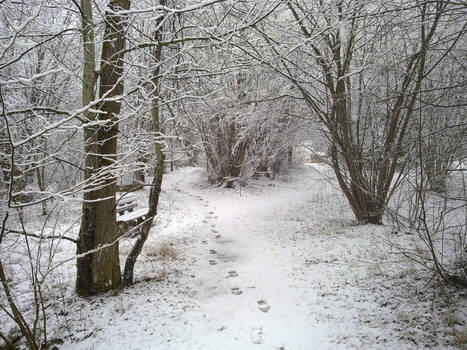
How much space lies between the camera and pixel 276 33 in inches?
200

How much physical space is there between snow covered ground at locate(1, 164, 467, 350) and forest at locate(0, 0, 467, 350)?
0.07 feet

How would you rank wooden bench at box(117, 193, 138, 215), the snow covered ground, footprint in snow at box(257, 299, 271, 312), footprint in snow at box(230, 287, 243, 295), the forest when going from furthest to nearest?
wooden bench at box(117, 193, 138, 215)
footprint in snow at box(230, 287, 243, 295)
footprint in snow at box(257, 299, 271, 312)
the snow covered ground
the forest

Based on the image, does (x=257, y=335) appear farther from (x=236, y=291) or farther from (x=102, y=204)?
(x=102, y=204)

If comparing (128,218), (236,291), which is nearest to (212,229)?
(128,218)

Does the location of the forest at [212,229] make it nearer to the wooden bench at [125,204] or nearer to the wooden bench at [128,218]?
the wooden bench at [128,218]

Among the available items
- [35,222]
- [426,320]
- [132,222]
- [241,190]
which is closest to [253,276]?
[426,320]

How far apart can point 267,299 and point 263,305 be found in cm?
16

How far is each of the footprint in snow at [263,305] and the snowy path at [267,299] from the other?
1 centimetres

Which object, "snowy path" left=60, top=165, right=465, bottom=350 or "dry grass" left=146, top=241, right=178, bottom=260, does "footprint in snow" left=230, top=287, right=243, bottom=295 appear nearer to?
"snowy path" left=60, top=165, right=465, bottom=350

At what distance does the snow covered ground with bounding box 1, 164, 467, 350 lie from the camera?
2.75 meters

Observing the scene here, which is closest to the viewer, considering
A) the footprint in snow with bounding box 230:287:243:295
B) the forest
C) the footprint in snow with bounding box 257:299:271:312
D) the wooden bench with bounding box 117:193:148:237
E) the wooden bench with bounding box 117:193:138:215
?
the forest

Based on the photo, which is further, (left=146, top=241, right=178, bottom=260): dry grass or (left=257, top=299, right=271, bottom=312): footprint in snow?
(left=146, top=241, right=178, bottom=260): dry grass

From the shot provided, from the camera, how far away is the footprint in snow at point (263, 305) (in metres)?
3.37

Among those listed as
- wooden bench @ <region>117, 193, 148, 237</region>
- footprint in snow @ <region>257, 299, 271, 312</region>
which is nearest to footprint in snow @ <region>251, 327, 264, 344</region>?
footprint in snow @ <region>257, 299, 271, 312</region>
